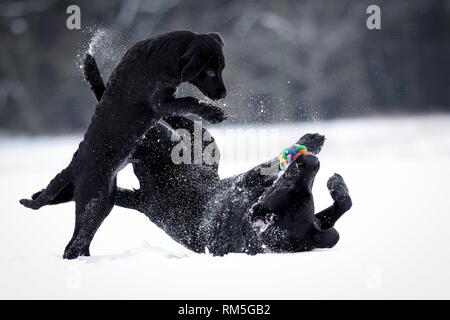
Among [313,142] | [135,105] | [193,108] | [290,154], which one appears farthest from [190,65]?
[313,142]

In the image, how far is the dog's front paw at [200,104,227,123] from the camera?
3164mm

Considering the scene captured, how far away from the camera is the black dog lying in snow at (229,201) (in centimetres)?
310

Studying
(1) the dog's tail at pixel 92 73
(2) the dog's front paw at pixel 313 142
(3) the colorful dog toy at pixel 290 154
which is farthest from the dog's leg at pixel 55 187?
(2) the dog's front paw at pixel 313 142

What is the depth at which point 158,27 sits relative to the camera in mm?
A: 17125

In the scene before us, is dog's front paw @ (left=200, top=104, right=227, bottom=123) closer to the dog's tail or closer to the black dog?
the black dog

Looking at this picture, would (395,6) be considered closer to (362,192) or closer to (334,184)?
A: (362,192)

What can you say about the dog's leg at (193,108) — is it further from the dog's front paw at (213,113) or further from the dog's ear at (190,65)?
the dog's ear at (190,65)

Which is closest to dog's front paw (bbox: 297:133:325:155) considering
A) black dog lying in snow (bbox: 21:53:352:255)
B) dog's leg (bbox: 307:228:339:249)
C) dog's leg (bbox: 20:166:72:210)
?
black dog lying in snow (bbox: 21:53:352:255)

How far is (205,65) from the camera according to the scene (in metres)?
3.14

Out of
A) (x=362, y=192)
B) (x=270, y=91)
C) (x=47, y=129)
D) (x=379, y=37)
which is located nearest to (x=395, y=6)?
(x=379, y=37)

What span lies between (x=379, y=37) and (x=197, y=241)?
14.8 m

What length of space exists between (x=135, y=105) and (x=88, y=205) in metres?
0.53

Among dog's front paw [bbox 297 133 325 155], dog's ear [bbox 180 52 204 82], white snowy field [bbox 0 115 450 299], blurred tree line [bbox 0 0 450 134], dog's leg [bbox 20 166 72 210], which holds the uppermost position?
blurred tree line [bbox 0 0 450 134]

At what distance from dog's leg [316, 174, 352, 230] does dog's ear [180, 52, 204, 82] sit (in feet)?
2.83
